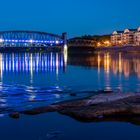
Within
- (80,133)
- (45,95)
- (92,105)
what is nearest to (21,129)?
(80,133)

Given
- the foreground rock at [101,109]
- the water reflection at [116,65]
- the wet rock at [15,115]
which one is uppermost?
the water reflection at [116,65]

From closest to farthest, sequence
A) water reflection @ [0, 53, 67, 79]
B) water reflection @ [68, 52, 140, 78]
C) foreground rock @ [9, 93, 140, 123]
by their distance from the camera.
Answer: foreground rock @ [9, 93, 140, 123] → water reflection @ [68, 52, 140, 78] → water reflection @ [0, 53, 67, 79]

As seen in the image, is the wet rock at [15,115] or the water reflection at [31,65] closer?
the wet rock at [15,115]

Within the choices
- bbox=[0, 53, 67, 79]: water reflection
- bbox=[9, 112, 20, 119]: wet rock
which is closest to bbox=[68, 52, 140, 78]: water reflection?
bbox=[0, 53, 67, 79]: water reflection

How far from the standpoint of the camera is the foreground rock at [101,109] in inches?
808

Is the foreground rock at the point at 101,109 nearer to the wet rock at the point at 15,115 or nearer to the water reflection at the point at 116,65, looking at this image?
the wet rock at the point at 15,115

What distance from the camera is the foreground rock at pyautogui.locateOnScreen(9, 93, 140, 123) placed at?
20516 millimetres

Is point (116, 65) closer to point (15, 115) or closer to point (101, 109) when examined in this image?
point (15, 115)

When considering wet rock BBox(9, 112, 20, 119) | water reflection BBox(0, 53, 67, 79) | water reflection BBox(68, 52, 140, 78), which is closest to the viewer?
wet rock BBox(9, 112, 20, 119)

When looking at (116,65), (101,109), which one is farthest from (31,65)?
(101,109)

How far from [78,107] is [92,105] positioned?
26.5 inches

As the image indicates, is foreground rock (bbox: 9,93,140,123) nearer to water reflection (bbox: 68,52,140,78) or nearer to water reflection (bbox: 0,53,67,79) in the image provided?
water reflection (bbox: 68,52,140,78)

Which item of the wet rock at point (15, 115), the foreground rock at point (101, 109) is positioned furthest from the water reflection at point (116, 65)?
the wet rock at point (15, 115)

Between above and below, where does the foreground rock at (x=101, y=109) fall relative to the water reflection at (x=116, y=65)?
below
